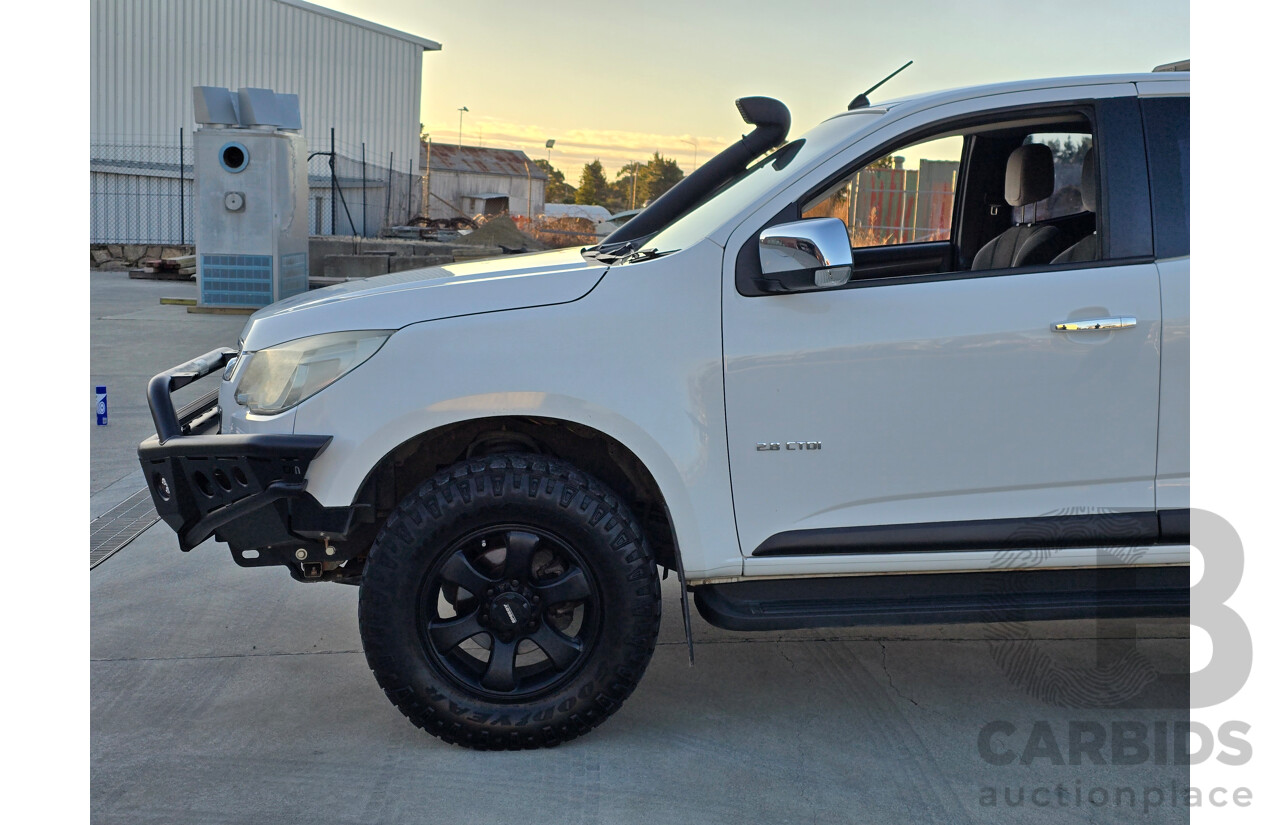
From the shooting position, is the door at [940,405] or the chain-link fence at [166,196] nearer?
the door at [940,405]

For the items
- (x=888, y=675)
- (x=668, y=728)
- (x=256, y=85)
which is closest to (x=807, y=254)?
(x=668, y=728)

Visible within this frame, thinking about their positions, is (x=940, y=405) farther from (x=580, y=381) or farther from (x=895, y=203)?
(x=895, y=203)

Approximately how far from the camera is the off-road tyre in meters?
3.26

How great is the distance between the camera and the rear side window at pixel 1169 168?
3350 millimetres

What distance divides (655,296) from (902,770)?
160 cm

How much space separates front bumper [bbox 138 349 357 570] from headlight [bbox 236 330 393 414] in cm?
14

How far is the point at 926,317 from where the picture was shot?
10.7 ft

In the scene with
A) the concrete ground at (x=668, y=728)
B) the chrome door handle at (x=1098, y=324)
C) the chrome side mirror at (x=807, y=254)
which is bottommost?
the concrete ground at (x=668, y=728)

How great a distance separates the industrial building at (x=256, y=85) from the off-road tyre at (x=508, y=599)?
25610mm

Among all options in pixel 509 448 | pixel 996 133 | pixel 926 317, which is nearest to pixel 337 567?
pixel 509 448

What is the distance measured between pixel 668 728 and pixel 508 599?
75 cm

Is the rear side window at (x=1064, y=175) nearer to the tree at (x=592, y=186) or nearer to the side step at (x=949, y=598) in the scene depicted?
the side step at (x=949, y=598)

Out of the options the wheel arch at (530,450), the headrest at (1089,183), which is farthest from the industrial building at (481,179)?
the headrest at (1089,183)
